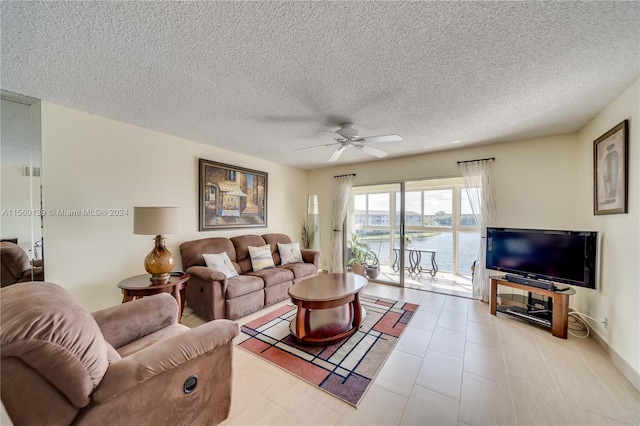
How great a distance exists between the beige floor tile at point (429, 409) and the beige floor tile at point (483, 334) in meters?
1.05

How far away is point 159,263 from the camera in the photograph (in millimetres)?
2492

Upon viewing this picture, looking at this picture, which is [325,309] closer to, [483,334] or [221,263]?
[221,263]

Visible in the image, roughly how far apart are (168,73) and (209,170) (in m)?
1.99

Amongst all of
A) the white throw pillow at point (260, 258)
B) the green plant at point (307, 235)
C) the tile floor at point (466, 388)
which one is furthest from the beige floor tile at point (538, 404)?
the green plant at point (307, 235)

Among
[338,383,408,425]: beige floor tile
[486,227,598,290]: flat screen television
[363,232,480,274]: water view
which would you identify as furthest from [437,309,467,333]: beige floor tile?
[363,232,480,274]: water view

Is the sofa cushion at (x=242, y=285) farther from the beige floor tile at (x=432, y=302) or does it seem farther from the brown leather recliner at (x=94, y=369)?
the beige floor tile at (x=432, y=302)

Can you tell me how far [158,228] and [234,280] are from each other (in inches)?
43.9

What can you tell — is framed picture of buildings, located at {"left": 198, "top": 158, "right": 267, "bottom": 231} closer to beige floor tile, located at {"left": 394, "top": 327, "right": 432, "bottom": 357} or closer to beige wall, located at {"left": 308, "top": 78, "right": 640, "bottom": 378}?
beige wall, located at {"left": 308, "top": 78, "right": 640, "bottom": 378}

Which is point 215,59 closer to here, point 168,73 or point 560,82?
point 168,73

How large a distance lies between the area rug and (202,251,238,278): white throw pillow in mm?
752

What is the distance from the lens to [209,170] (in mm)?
3666

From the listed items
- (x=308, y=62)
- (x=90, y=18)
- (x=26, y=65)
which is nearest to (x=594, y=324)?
(x=308, y=62)

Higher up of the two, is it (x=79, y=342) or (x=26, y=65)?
(x=26, y=65)

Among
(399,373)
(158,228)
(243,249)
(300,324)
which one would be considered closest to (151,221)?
(158,228)
